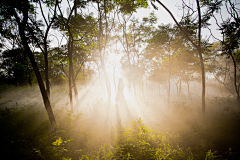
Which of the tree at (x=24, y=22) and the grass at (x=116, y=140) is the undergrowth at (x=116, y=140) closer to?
the grass at (x=116, y=140)

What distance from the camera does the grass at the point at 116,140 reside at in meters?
2.88

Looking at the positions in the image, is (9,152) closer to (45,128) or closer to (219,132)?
(45,128)

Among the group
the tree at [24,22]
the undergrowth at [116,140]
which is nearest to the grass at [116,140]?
the undergrowth at [116,140]

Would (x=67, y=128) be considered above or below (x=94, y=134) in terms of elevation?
above

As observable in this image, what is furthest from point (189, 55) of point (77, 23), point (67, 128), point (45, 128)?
point (45, 128)

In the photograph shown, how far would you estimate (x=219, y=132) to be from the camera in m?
6.71

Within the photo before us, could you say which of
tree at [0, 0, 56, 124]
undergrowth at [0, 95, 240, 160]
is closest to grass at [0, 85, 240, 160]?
undergrowth at [0, 95, 240, 160]

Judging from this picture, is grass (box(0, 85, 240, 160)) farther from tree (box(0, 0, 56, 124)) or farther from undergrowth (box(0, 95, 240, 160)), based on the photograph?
tree (box(0, 0, 56, 124))

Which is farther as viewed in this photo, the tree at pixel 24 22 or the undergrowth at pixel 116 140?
the tree at pixel 24 22

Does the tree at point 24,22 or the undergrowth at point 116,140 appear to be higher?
the tree at point 24,22

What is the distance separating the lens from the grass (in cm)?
288

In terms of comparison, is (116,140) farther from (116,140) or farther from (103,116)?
(103,116)

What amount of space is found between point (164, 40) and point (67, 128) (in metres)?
12.8

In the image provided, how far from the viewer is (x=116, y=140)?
4152 millimetres
